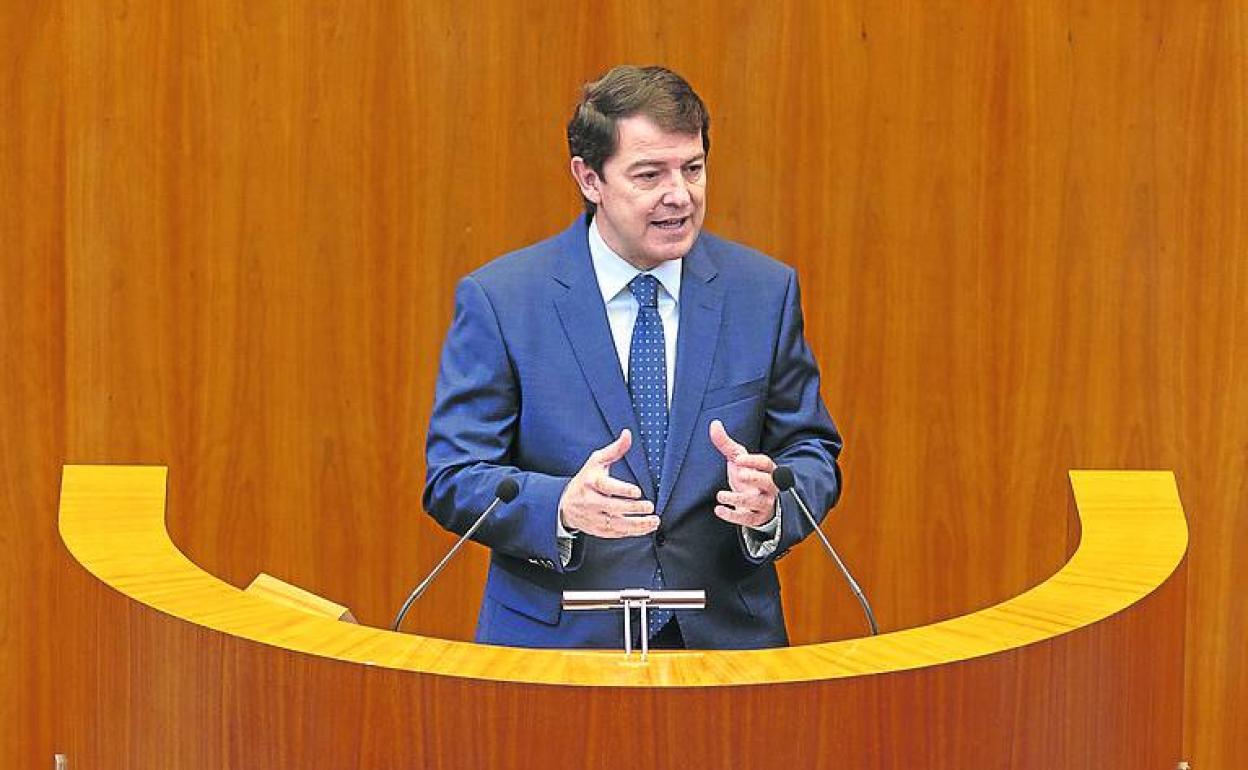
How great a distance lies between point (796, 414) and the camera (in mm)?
3070

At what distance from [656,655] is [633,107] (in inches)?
38.3

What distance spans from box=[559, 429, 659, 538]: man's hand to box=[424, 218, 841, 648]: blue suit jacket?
0.22 m

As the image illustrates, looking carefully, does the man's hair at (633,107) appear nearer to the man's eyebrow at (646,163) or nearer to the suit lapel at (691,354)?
the man's eyebrow at (646,163)

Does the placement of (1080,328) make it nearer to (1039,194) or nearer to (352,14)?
(1039,194)

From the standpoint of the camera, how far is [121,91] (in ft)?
13.0

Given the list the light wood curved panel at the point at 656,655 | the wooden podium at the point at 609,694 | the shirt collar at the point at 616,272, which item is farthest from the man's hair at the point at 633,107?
the wooden podium at the point at 609,694

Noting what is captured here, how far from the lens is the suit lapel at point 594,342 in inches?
117

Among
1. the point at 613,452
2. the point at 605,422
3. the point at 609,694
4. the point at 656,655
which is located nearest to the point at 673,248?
the point at 605,422

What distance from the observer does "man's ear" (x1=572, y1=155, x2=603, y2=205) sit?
9.95 feet

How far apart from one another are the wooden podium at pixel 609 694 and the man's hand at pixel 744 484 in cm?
37

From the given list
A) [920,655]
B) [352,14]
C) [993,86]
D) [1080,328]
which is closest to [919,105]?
[993,86]

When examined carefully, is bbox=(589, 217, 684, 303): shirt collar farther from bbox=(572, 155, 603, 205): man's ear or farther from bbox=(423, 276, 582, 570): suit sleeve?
bbox=(423, 276, 582, 570): suit sleeve

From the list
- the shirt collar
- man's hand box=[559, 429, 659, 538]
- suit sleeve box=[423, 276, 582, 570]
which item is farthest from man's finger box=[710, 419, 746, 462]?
the shirt collar

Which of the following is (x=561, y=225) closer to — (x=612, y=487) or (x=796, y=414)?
(x=796, y=414)
